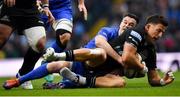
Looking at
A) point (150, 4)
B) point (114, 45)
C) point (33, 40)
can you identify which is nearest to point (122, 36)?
point (114, 45)

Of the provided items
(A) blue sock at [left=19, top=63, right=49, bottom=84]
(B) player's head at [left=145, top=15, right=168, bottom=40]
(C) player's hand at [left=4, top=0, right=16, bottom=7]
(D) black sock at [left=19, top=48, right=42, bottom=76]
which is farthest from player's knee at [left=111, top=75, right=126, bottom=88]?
(C) player's hand at [left=4, top=0, right=16, bottom=7]

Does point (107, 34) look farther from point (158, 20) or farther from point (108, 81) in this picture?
point (158, 20)

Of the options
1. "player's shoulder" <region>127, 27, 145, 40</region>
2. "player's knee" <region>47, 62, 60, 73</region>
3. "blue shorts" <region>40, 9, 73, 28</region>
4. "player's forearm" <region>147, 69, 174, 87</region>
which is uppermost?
"blue shorts" <region>40, 9, 73, 28</region>

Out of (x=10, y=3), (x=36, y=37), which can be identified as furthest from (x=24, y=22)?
(x=10, y=3)

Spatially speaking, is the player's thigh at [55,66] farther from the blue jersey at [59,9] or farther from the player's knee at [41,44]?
the blue jersey at [59,9]

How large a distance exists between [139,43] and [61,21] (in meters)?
1.83

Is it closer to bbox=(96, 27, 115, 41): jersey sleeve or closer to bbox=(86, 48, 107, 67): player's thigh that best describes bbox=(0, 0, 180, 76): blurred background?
bbox=(96, 27, 115, 41): jersey sleeve

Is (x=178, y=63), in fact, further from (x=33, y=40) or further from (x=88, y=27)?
(x=33, y=40)

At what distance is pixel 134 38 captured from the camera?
1006 centimetres

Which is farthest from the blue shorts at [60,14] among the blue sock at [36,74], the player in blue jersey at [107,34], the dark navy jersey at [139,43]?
the blue sock at [36,74]

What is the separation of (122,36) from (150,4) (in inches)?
447

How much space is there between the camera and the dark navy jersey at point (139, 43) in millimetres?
10078

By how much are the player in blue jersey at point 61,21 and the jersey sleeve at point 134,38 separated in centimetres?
124

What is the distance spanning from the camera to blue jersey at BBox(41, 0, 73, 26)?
11.7 m
